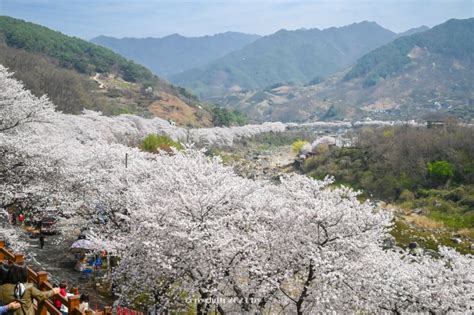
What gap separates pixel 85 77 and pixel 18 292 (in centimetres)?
9656

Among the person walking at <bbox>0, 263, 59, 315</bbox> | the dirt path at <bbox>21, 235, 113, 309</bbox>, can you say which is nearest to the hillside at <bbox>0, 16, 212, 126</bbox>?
the dirt path at <bbox>21, 235, 113, 309</bbox>

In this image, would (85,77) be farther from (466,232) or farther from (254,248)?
(254,248)

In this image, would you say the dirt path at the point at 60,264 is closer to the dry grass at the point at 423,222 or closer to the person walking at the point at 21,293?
the person walking at the point at 21,293

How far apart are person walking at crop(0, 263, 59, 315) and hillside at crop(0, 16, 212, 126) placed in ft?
Result: 180

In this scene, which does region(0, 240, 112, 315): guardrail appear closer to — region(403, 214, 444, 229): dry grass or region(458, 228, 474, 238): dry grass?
region(458, 228, 474, 238): dry grass

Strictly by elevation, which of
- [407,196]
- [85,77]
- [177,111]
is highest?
[85,77]

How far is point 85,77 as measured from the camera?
96.0 m

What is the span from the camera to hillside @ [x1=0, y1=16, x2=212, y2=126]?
63438 millimetres

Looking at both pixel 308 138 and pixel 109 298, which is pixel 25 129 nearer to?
pixel 109 298

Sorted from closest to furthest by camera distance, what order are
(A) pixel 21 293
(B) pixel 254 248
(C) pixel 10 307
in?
(C) pixel 10 307 → (A) pixel 21 293 → (B) pixel 254 248

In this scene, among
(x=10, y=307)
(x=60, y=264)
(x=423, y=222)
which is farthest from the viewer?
(x=423, y=222)

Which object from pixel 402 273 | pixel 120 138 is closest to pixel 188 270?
pixel 402 273

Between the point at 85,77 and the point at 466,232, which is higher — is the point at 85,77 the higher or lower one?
the higher one

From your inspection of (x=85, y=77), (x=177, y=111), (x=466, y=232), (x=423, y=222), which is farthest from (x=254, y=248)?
(x=85, y=77)
